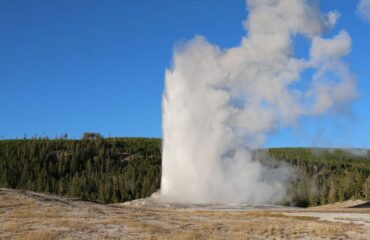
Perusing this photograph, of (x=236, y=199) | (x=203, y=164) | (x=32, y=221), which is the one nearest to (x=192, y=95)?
(x=203, y=164)

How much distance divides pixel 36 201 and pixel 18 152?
153 m

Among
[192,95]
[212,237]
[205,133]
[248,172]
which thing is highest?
[192,95]

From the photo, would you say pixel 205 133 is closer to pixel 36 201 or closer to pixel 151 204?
pixel 151 204

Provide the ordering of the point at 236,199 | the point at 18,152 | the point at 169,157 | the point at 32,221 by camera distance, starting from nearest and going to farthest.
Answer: the point at 32,221 < the point at 236,199 < the point at 169,157 < the point at 18,152

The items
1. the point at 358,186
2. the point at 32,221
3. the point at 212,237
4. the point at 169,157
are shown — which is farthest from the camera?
the point at 358,186

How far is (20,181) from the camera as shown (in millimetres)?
144250

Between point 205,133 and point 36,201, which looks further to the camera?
point 205,133

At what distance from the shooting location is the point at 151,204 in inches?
2785

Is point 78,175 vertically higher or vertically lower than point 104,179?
higher

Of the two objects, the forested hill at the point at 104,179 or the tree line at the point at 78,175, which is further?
the tree line at the point at 78,175

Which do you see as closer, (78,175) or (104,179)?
(104,179)

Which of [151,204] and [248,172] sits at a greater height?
[248,172]

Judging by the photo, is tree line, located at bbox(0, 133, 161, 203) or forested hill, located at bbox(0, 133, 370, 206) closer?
forested hill, located at bbox(0, 133, 370, 206)

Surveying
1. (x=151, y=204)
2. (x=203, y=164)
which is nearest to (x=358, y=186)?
(x=203, y=164)
